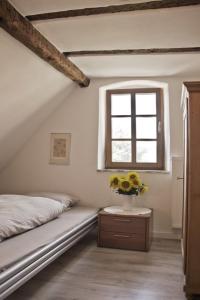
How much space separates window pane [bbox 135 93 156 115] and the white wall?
0.29m

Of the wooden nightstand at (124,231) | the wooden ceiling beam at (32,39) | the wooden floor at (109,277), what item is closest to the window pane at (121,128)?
the wooden ceiling beam at (32,39)

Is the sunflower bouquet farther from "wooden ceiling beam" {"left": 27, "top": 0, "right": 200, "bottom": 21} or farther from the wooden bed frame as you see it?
"wooden ceiling beam" {"left": 27, "top": 0, "right": 200, "bottom": 21}

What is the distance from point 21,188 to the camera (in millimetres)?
4328

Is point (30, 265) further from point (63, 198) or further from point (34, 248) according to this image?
point (63, 198)

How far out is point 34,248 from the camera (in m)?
2.06

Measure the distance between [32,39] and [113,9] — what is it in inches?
28.3

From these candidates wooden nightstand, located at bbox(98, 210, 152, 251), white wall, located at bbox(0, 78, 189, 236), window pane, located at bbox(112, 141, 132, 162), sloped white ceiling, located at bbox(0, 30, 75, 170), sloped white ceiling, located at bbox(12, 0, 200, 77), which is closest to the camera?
sloped white ceiling, located at bbox(12, 0, 200, 77)

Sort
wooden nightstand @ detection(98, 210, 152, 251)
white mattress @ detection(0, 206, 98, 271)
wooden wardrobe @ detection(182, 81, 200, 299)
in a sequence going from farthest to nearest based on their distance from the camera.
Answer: wooden nightstand @ detection(98, 210, 152, 251), wooden wardrobe @ detection(182, 81, 200, 299), white mattress @ detection(0, 206, 98, 271)

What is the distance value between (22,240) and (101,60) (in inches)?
84.1

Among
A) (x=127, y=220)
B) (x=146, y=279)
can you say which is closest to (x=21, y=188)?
(x=127, y=220)

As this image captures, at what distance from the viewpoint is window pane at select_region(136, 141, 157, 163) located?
4020mm

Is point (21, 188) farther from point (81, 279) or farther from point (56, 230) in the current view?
point (81, 279)

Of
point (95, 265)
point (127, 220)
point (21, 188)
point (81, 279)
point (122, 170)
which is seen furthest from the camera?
point (21, 188)

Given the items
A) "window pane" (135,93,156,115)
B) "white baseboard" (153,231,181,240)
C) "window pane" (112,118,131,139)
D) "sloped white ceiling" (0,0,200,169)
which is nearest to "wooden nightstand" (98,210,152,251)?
"white baseboard" (153,231,181,240)
